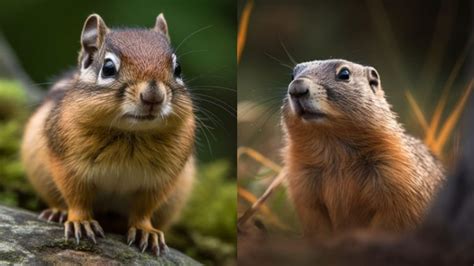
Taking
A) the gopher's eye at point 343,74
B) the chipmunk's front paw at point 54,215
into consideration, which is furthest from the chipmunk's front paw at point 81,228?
the gopher's eye at point 343,74

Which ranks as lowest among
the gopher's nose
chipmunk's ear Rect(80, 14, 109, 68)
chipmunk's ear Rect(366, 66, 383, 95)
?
the gopher's nose

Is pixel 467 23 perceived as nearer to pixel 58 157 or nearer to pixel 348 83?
pixel 348 83

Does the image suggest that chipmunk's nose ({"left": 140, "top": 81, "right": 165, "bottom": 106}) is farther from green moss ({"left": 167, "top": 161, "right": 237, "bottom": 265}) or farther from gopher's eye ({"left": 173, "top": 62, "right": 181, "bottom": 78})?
green moss ({"left": 167, "top": 161, "right": 237, "bottom": 265})

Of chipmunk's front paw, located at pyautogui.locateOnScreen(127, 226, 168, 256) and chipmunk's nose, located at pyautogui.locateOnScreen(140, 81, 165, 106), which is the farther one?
chipmunk's front paw, located at pyautogui.locateOnScreen(127, 226, 168, 256)

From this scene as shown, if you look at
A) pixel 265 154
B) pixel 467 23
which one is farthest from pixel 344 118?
pixel 467 23

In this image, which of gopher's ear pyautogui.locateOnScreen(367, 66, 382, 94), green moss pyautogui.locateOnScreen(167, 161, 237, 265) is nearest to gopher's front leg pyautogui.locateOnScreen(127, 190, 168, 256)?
A: green moss pyautogui.locateOnScreen(167, 161, 237, 265)

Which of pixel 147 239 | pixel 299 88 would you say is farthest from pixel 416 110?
pixel 147 239

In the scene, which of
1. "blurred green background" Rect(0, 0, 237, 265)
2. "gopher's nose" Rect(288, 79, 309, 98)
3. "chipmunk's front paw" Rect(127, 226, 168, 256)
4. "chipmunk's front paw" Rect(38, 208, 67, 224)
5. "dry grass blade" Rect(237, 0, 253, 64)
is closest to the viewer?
"gopher's nose" Rect(288, 79, 309, 98)

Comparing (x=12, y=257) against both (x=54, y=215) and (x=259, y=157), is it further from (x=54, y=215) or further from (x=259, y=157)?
(x=259, y=157)
